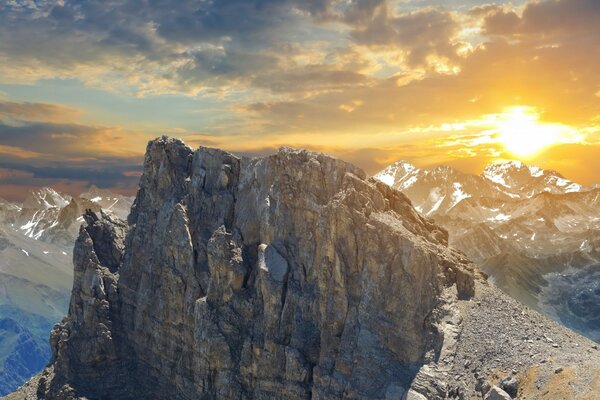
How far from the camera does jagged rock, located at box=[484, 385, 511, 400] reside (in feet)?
282

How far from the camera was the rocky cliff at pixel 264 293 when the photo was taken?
99750 millimetres

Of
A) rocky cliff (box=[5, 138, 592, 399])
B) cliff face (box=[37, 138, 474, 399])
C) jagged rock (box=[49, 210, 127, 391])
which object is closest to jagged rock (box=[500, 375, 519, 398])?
rocky cliff (box=[5, 138, 592, 399])

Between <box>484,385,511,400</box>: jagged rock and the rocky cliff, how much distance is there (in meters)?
3.72

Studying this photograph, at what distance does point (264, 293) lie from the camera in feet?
371

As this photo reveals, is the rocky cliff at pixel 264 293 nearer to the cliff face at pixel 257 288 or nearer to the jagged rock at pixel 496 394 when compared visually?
the cliff face at pixel 257 288

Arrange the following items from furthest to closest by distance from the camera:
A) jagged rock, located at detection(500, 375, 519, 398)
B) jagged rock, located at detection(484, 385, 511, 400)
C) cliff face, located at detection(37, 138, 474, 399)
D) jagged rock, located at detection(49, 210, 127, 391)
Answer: jagged rock, located at detection(49, 210, 127, 391) < cliff face, located at detection(37, 138, 474, 399) < jagged rock, located at detection(500, 375, 519, 398) < jagged rock, located at detection(484, 385, 511, 400)

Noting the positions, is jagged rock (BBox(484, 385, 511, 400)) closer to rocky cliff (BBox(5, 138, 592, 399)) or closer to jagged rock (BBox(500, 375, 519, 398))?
jagged rock (BBox(500, 375, 519, 398))

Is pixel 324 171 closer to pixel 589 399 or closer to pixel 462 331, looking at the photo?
pixel 462 331

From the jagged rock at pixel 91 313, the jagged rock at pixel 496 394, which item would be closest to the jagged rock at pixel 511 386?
the jagged rock at pixel 496 394

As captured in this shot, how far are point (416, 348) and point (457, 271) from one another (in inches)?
719

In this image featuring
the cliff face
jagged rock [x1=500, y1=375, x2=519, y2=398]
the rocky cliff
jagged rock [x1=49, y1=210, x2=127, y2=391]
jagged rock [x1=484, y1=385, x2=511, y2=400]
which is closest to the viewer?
jagged rock [x1=484, y1=385, x2=511, y2=400]

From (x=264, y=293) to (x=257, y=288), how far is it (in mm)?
3518

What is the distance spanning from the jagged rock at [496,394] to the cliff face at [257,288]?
10.7 meters

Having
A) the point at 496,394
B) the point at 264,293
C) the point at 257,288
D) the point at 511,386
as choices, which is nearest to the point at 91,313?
the point at 257,288
